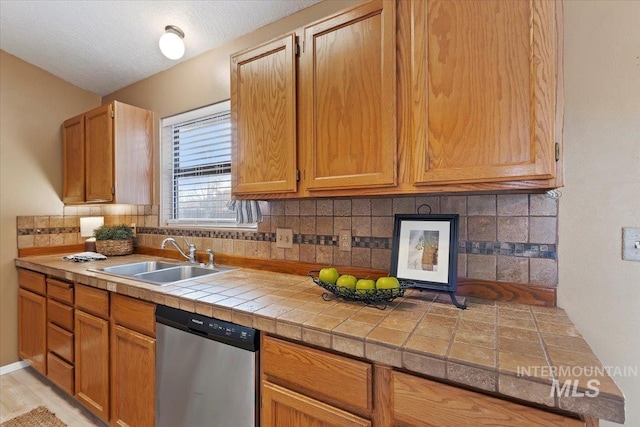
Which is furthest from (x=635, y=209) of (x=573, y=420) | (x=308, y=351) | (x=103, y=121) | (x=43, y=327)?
(x=43, y=327)

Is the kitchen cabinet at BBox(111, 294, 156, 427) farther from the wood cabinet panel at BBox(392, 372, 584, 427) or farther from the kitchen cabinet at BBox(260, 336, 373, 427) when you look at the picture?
the wood cabinet panel at BBox(392, 372, 584, 427)

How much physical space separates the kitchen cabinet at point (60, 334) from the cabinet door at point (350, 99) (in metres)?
1.85

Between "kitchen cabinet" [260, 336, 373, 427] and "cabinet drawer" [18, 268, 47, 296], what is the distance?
2120 millimetres

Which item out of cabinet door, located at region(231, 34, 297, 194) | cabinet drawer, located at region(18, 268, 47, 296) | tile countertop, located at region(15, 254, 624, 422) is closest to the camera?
tile countertop, located at region(15, 254, 624, 422)

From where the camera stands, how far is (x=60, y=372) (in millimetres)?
2086

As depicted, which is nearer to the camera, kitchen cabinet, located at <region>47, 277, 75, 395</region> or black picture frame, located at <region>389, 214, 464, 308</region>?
black picture frame, located at <region>389, 214, 464, 308</region>

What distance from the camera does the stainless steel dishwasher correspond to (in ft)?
3.80

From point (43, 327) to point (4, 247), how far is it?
0.79m

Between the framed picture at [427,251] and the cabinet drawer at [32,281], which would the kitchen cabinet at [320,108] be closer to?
the framed picture at [427,251]

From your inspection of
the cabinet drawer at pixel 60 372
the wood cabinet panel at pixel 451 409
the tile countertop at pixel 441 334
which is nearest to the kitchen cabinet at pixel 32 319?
the cabinet drawer at pixel 60 372

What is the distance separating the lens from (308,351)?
1.00m

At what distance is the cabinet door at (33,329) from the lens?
7.43ft

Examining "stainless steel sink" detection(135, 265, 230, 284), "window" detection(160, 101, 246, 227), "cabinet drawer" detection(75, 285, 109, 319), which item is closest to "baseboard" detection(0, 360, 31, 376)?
"cabinet drawer" detection(75, 285, 109, 319)

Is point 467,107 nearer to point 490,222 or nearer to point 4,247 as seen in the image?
point 490,222
